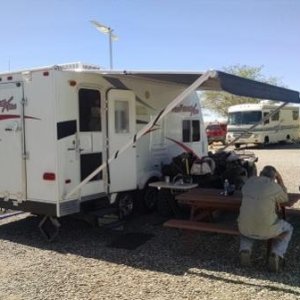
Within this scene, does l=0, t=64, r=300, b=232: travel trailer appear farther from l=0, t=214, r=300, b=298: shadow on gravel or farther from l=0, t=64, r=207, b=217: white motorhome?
l=0, t=214, r=300, b=298: shadow on gravel

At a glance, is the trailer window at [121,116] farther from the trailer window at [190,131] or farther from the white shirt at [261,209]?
the white shirt at [261,209]

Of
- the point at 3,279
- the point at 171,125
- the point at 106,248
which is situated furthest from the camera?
the point at 171,125

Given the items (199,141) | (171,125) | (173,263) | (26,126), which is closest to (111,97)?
(26,126)

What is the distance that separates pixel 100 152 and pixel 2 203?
1.73 metres

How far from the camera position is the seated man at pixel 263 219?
5633 millimetres

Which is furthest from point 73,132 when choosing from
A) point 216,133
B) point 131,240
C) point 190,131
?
point 216,133

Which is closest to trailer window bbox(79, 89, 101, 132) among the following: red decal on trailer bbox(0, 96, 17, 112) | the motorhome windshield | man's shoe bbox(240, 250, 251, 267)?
red decal on trailer bbox(0, 96, 17, 112)

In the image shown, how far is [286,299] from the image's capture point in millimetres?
4863

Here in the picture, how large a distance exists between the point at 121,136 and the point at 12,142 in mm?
1754

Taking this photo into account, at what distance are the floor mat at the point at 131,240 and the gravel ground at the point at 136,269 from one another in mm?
103

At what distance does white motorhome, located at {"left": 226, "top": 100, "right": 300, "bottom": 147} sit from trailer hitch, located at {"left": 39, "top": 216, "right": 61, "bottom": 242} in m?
18.3

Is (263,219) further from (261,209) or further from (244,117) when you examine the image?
(244,117)

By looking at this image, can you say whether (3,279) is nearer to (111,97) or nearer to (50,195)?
(50,195)

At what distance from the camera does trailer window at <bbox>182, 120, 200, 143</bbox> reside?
10211 mm
